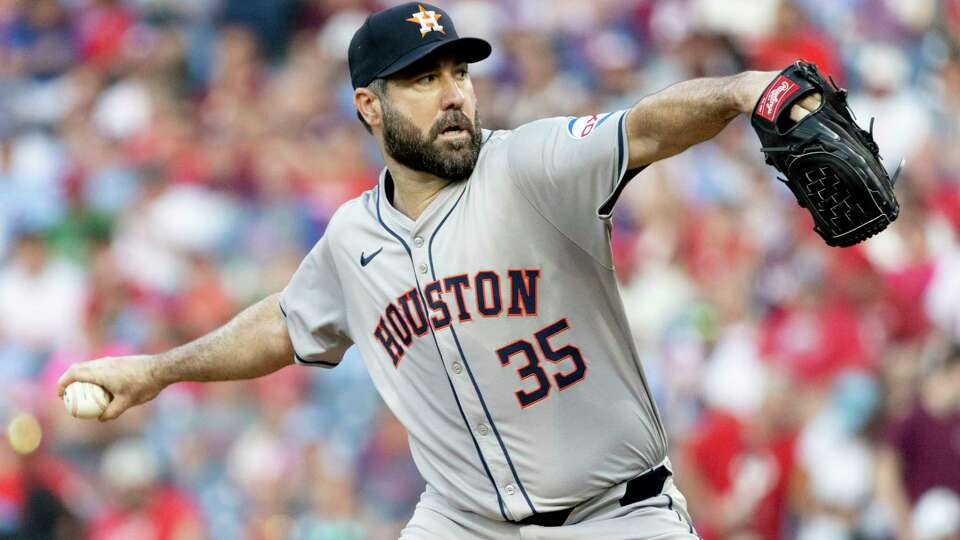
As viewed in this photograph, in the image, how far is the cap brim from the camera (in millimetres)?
4043

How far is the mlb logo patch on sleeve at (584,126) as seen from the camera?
358cm

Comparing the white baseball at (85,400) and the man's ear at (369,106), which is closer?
the man's ear at (369,106)

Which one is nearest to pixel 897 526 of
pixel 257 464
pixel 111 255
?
pixel 257 464

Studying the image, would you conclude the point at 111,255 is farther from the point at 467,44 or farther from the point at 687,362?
the point at 467,44

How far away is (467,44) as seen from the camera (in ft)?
13.4

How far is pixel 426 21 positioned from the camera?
4.10 m

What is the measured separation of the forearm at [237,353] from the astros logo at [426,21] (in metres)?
1.07

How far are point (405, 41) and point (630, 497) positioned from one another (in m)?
1.40

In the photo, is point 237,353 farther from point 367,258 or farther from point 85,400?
point 367,258

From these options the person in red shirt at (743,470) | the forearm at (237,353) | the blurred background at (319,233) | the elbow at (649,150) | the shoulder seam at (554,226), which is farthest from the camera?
the blurred background at (319,233)

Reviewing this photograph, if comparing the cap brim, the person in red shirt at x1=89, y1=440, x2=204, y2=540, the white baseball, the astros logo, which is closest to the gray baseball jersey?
the cap brim

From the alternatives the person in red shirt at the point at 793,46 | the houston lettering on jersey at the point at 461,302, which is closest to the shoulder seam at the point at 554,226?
the houston lettering on jersey at the point at 461,302

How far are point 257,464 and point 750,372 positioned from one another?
9.00 feet

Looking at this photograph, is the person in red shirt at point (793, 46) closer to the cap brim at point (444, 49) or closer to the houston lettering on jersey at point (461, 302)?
the cap brim at point (444, 49)
